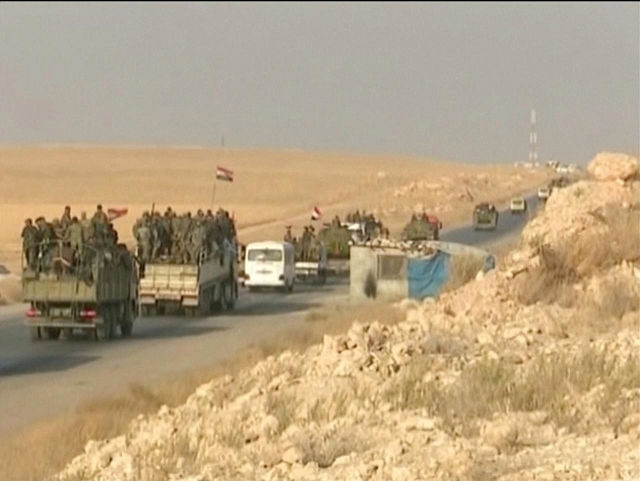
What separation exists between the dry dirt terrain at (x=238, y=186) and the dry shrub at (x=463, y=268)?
22.1 m

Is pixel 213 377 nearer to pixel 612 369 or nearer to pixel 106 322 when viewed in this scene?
pixel 612 369

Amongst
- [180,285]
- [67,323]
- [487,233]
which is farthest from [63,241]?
[487,233]

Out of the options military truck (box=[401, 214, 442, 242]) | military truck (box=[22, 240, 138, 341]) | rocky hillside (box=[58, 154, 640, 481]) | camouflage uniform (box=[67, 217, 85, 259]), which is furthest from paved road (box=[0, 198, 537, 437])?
military truck (box=[401, 214, 442, 242])

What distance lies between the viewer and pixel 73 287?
1209 inches

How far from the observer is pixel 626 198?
3338cm

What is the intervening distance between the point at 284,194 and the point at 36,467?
116388 mm

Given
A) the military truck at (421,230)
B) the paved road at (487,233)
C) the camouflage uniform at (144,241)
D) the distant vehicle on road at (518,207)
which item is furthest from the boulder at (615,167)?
the distant vehicle on road at (518,207)

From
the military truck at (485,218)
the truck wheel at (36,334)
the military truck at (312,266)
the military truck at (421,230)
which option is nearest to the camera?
the truck wheel at (36,334)

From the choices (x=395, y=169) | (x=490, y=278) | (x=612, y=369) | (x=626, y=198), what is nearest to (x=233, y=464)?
(x=612, y=369)

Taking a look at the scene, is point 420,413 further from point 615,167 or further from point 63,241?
point 615,167

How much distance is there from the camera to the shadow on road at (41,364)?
26.3 meters

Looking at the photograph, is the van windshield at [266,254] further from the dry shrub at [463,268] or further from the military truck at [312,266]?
the dry shrub at [463,268]

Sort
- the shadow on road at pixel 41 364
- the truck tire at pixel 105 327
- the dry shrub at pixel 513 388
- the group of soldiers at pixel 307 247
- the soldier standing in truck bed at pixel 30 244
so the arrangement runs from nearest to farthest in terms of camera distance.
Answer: the dry shrub at pixel 513 388
the shadow on road at pixel 41 364
the soldier standing in truck bed at pixel 30 244
the truck tire at pixel 105 327
the group of soldiers at pixel 307 247

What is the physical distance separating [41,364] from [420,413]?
43.0 feet
